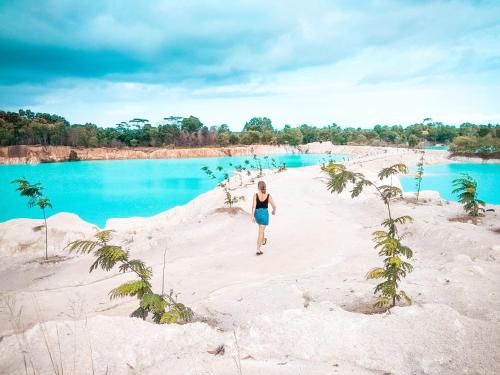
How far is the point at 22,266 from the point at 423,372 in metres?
12.7

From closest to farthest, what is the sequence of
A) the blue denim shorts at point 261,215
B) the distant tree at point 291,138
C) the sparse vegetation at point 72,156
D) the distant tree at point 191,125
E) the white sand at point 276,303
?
the white sand at point 276,303 → the blue denim shorts at point 261,215 → the sparse vegetation at point 72,156 → the distant tree at point 291,138 → the distant tree at point 191,125

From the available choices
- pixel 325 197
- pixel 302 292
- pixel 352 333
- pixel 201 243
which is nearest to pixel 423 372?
pixel 352 333

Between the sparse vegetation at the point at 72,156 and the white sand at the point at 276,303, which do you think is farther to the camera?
the sparse vegetation at the point at 72,156

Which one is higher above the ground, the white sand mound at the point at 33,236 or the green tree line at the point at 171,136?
the green tree line at the point at 171,136

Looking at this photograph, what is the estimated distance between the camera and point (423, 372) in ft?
10.2

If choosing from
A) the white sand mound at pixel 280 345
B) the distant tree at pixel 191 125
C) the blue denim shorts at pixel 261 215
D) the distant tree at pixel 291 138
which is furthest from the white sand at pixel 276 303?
the distant tree at pixel 191 125

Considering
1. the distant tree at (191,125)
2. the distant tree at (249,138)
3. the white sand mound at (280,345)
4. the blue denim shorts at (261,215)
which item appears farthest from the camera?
the distant tree at (191,125)

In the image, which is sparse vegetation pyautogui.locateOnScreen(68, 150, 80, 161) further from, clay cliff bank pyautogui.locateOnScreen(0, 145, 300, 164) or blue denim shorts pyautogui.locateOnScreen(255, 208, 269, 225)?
blue denim shorts pyautogui.locateOnScreen(255, 208, 269, 225)

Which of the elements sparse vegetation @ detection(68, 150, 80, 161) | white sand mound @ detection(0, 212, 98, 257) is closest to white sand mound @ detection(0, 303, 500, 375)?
white sand mound @ detection(0, 212, 98, 257)

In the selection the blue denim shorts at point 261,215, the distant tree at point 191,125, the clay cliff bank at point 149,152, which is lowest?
the blue denim shorts at point 261,215

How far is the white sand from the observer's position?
3.29 metres

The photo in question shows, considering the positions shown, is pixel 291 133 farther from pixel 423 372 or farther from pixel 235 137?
pixel 423 372

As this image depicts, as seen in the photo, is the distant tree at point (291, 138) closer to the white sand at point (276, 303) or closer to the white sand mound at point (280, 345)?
the white sand at point (276, 303)

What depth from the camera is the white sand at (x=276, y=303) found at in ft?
10.8
